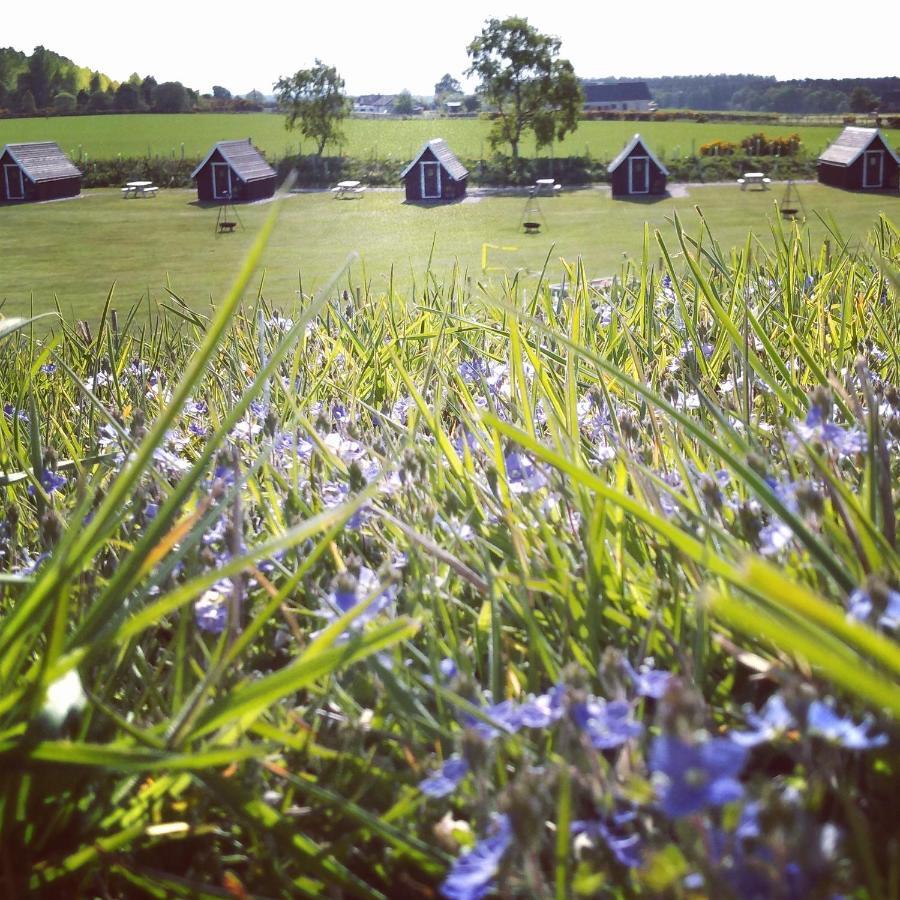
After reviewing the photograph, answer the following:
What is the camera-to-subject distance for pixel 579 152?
29.1 meters

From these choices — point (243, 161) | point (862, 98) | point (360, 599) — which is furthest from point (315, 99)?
point (360, 599)

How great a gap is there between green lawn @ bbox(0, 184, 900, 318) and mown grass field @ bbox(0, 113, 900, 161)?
1212 millimetres

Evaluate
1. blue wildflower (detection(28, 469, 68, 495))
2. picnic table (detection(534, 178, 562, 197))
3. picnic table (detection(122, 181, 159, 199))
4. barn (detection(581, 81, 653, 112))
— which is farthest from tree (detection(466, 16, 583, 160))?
blue wildflower (detection(28, 469, 68, 495))

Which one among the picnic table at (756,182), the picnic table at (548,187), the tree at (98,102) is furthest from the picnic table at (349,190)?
the picnic table at (756,182)

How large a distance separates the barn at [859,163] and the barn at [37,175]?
17114mm

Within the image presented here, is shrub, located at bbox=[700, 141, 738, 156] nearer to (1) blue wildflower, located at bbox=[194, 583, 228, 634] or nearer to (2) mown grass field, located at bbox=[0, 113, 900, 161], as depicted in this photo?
(2) mown grass field, located at bbox=[0, 113, 900, 161]

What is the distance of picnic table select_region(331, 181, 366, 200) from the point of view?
20.6 m

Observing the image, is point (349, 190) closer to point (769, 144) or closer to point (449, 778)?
point (769, 144)

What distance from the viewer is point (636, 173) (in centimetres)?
2392

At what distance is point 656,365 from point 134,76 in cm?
1884

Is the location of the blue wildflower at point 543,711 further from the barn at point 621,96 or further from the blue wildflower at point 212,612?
the barn at point 621,96

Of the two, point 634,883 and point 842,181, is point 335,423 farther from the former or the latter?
point 842,181

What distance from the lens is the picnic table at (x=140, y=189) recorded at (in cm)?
2067

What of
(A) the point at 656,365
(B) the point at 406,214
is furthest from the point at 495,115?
(A) the point at 656,365
